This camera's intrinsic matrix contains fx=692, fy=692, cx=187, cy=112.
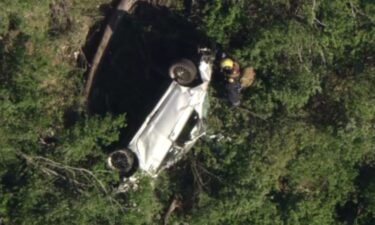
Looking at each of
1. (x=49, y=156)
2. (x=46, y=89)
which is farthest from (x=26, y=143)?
(x=46, y=89)

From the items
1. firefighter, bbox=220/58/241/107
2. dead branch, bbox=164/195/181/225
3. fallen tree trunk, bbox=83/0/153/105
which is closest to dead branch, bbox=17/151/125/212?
dead branch, bbox=164/195/181/225

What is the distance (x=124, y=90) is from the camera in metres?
13.0

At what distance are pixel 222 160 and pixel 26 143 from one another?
342cm

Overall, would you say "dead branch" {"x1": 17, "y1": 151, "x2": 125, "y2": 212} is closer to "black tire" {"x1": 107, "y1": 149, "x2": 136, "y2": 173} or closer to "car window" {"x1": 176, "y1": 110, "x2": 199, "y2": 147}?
"black tire" {"x1": 107, "y1": 149, "x2": 136, "y2": 173}

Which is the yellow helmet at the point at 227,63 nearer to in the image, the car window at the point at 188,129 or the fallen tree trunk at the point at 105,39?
the car window at the point at 188,129

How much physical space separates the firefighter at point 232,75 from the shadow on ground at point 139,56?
77 cm

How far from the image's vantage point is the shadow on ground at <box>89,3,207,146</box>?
12.9m

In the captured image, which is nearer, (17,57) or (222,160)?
(17,57)

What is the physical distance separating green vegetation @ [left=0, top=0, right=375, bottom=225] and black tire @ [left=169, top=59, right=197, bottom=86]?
25.8 inches

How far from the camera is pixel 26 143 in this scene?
11.8 m

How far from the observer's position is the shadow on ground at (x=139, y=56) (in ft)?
42.4

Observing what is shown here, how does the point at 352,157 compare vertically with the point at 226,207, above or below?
above

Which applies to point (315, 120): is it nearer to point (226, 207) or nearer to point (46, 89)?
Result: point (226, 207)

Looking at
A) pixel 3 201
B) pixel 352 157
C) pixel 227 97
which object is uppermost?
pixel 227 97
